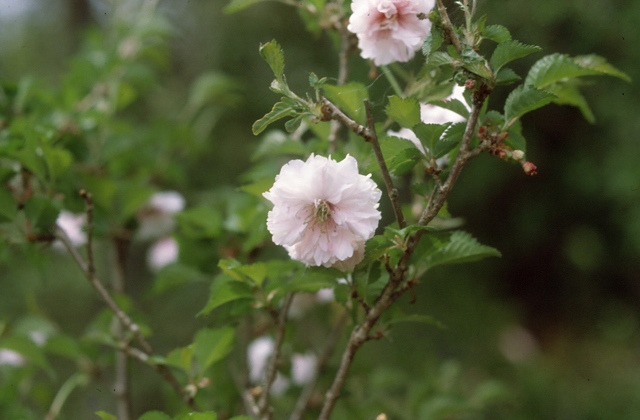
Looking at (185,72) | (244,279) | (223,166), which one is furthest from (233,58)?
(244,279)

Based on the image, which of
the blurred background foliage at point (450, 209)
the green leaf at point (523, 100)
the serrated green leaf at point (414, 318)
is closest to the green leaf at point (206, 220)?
the blurred background foliage at point (450, 209)

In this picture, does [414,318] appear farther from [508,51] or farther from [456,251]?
[508,51]

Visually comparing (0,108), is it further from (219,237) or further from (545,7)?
(545,7)

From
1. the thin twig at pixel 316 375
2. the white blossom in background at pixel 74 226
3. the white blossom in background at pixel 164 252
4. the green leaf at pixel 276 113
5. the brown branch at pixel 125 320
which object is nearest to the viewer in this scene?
the green leaf at pixel 276 113

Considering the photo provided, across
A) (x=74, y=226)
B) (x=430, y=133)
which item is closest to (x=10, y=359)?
(x=74, y=226)

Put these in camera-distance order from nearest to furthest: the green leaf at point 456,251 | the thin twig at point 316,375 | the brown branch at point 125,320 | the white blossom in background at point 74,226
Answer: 1. the green leaf at point 456,251
2. the brown branch at point 125,320
3. the thin twig at point 316,375
4. the white blossom in background at point 74,226

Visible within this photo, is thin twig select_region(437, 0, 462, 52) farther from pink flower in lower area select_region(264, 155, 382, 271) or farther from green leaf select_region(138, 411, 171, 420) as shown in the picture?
green leaf select_region(138, 411, 171, 420)

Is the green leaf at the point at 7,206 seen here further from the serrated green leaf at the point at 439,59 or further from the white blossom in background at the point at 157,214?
the serrated green leaf at the point at 439,59
